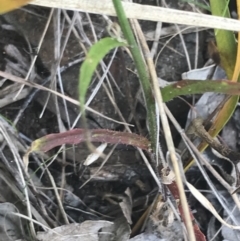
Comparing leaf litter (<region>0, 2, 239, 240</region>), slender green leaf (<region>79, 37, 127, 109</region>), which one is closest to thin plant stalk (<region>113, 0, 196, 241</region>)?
slender green leaf (<region>79, 37, 127, 109</region>)

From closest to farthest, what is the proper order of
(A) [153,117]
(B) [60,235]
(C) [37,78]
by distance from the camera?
(A) [153,117] < (B) [60,235] < (C) [37,78]

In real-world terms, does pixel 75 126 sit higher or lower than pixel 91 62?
lower

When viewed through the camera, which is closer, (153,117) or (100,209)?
(153,117)

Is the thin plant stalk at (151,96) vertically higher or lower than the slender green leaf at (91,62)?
lower

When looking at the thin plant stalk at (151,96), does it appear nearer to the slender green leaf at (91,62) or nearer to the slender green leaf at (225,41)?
the slender green leaf at (91,62)

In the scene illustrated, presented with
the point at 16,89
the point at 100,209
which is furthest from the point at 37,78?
the point at 100,209

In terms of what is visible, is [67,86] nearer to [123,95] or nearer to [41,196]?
[123,95]

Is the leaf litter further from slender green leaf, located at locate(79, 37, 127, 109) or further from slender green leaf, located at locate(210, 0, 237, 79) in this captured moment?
slender green leaf, located at locate(79, 37, 127, 109)

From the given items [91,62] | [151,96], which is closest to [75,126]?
[151,96]

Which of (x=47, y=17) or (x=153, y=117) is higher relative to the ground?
(x=47, y=17)

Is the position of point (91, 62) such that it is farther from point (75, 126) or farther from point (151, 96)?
point (75, 126)

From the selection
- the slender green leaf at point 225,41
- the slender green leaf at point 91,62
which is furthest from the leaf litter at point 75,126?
the slender green leaf at point 91,62
